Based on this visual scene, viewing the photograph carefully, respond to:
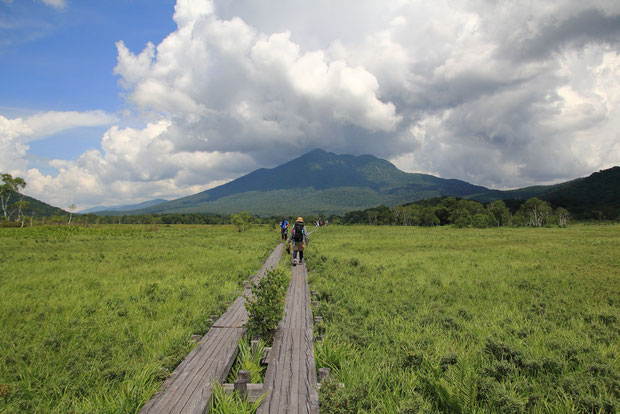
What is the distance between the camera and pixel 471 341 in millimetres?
6414

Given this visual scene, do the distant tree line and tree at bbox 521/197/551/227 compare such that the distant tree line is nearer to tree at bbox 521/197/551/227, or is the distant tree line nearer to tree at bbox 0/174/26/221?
tree at bbox 521/197/551/227

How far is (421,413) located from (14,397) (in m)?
6.27

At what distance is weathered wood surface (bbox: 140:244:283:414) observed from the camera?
12.2 ft

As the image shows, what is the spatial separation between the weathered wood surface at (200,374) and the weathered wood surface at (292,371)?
2.66ft

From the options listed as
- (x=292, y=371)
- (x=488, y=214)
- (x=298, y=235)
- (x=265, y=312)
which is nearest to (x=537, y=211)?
(x=488, y=214)

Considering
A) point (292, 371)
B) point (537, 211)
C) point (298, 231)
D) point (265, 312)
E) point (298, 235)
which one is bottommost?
point (537, 211)

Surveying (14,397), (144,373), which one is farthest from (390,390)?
(14,397)

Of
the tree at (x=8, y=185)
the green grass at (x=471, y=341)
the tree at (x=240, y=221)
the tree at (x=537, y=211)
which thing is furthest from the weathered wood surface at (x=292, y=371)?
the tree at (x=537, y=211)

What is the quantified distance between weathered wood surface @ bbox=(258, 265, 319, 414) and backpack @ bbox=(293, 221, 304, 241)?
6.31m

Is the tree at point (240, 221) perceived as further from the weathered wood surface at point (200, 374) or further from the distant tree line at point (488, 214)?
the distant tree line at point (488, 214)

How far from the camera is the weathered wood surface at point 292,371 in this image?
3.78m

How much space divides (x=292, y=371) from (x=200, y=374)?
59.0 inches

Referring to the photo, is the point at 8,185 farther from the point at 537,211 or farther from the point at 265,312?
the point at 537,211

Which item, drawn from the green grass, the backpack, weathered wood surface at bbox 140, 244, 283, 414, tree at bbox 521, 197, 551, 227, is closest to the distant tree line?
tree at bbox 521, 197, 551, 227
